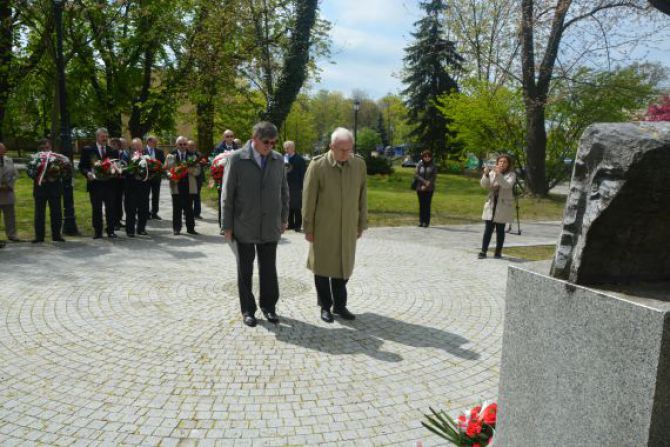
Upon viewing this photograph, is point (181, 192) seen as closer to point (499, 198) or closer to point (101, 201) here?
point (101, 201)

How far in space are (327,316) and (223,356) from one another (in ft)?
4.55

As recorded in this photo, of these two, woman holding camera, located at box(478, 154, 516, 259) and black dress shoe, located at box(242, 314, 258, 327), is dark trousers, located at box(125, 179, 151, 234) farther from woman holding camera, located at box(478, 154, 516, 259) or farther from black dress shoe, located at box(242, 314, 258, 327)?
woman holding camera, located at box(478, 154, 516, 259)

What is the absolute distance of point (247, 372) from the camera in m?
4.23

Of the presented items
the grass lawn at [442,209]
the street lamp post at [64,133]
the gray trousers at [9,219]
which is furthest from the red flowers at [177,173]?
the gray trousers at [9,219]

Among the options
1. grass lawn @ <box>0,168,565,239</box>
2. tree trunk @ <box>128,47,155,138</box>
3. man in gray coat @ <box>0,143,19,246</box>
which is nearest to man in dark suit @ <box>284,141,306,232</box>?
grass lawn @ <box>0,168,565,239</box>

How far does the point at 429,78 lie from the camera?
148 feet

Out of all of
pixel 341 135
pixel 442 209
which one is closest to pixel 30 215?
pixel 341 135

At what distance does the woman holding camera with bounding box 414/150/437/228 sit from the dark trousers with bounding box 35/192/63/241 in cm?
849

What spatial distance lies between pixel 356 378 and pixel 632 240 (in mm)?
2520

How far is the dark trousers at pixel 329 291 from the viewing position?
5574mm

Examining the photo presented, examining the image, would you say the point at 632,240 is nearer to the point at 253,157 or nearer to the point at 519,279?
the point at 519,279

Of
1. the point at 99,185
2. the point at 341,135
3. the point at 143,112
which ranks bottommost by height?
the point at 99,185

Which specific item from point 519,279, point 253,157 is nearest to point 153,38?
point 253,157

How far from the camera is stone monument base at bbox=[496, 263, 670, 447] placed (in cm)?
201
